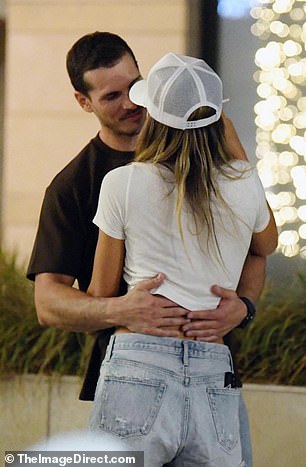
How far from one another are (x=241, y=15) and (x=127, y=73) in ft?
7.02

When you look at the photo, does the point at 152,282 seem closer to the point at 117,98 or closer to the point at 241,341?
the point at 117,98

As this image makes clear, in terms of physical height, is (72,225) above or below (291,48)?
below

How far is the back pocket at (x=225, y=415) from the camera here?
239cm

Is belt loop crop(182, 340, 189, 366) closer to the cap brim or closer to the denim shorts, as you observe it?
the denim shorts

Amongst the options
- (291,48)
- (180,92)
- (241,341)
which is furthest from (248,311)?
(291,48)

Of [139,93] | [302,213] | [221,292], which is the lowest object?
[302,213]

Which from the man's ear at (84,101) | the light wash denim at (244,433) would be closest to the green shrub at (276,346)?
the light wash denim at (244,433)

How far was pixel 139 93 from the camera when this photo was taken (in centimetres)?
257

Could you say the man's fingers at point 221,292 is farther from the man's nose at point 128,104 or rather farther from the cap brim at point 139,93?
the man's nose at point 128,104

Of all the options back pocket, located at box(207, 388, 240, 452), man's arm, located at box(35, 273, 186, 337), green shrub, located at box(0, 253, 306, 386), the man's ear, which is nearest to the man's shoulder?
the man's ear

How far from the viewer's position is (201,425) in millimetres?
2359

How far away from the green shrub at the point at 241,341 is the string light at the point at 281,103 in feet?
2.17

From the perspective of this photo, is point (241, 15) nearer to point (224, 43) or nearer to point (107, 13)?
point (224, 43)

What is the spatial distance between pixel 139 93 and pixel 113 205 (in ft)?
1.14
